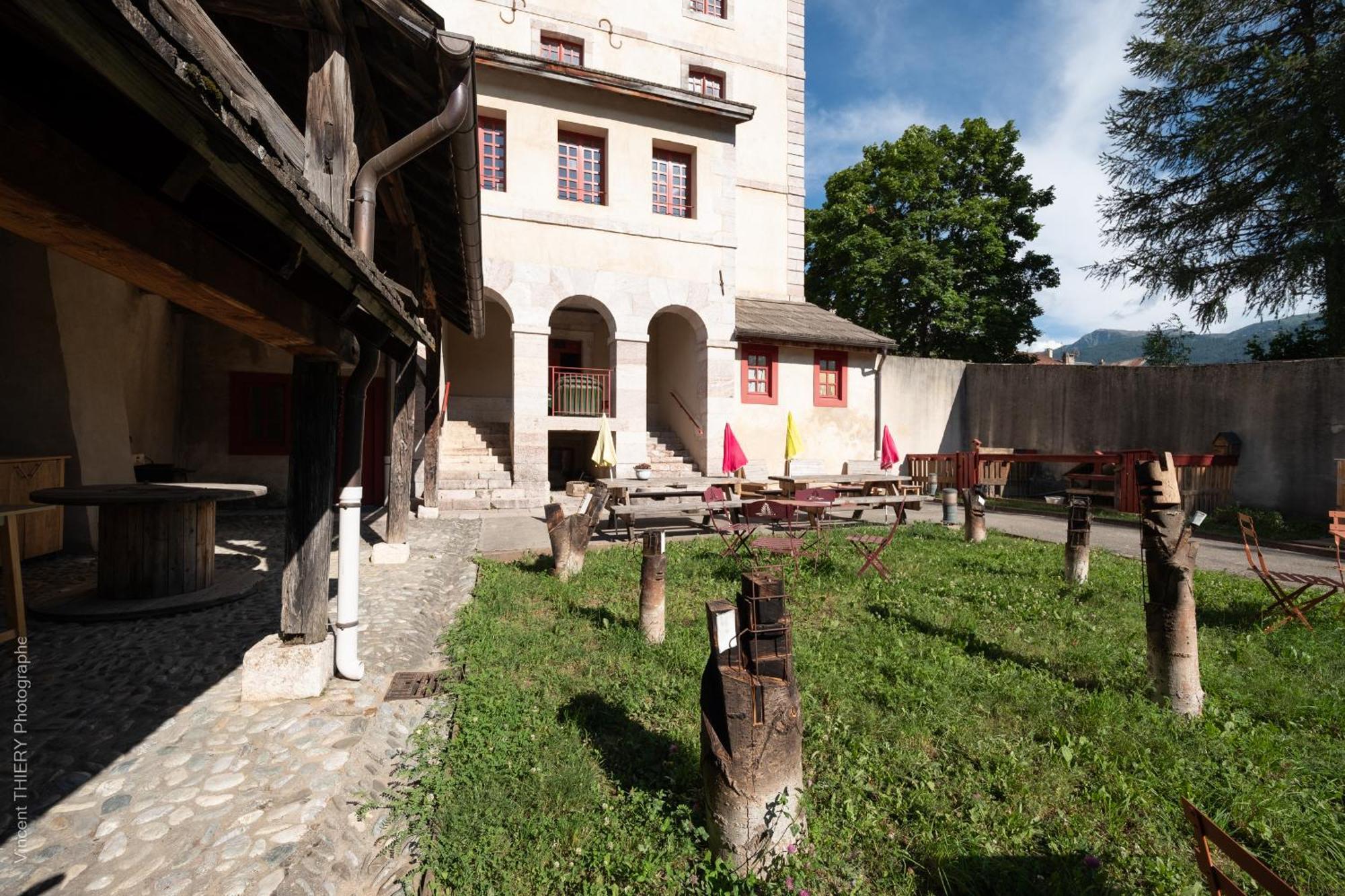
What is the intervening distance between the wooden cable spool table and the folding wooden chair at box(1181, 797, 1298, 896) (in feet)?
20.6

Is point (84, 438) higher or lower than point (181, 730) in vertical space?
higher

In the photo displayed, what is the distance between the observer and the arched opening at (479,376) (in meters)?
14.8

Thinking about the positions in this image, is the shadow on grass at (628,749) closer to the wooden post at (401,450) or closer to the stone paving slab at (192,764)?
the stone paving slab at (192,764)

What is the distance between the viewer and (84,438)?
699 centimetres

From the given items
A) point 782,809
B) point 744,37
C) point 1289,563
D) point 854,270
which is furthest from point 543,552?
point 854,270

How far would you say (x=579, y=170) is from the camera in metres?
13.7

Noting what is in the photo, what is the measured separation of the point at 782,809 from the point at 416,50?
4659 millimetres

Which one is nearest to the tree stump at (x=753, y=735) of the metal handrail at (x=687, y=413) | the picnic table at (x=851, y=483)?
the picnic table at (x=851, y=483)

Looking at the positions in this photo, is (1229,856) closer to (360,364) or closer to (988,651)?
(988,651)

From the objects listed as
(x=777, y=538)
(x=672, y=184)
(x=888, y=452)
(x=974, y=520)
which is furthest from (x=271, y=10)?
(x=888, y=452)

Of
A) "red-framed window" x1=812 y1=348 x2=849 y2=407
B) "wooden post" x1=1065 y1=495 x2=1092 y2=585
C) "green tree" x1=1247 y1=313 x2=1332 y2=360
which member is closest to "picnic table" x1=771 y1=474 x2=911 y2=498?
"red-framed window" x1=812 y1=348 x2=849 y2=407

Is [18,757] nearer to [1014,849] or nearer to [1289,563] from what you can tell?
[1014,849]

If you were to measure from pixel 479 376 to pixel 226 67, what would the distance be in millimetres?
13089

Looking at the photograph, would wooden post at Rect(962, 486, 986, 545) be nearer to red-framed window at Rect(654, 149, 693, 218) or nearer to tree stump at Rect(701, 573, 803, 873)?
tree stump at Rect(701, 573, 803, 873)
